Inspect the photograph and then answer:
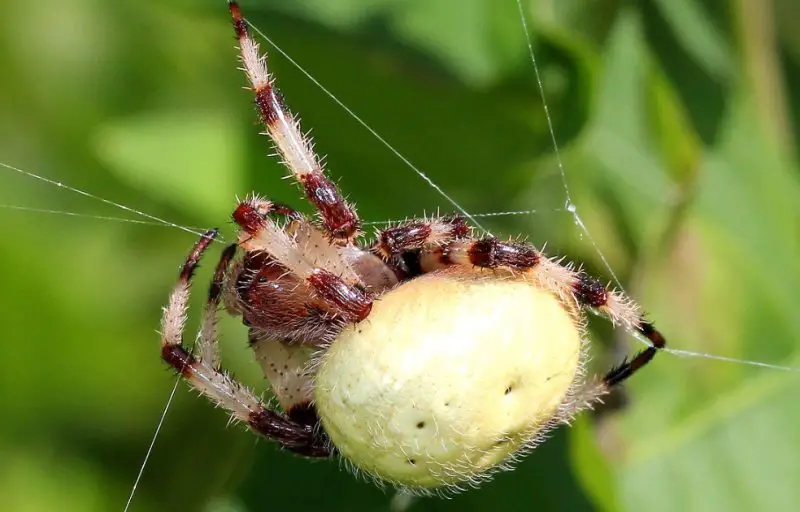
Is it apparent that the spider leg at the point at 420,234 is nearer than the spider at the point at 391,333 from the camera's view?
No

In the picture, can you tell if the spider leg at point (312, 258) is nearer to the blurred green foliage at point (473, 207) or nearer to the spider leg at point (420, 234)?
the spider leg at point (420, 234)

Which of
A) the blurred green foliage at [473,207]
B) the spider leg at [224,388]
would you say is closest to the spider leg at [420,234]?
the spider leg at [224,388]

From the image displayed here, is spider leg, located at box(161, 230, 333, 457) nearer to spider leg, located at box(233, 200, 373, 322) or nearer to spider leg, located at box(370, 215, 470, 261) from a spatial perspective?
spider leg, located at box(233, 200, 373, 322)

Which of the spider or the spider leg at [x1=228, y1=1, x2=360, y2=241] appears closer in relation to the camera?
the spider

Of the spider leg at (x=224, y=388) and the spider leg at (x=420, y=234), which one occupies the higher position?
the spider leg at (x=420, y=234)

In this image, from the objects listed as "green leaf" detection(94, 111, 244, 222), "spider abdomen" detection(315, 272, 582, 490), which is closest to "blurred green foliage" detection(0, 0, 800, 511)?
"green leaf" detection(94, 111, 244, 222)

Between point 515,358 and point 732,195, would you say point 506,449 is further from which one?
point 732,195

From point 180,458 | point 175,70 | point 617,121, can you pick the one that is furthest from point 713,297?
point 175,70
